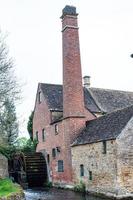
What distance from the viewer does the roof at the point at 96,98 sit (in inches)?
1387

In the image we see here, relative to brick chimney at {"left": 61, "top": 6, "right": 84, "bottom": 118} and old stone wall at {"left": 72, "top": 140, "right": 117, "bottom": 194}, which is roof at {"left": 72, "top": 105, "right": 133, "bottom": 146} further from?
brick chimney at {"left": 61, "top": 6, "right": 84, "bottom": 118}

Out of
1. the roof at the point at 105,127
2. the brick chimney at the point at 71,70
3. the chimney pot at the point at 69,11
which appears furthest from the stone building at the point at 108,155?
the chimney pot at the point at 69,11

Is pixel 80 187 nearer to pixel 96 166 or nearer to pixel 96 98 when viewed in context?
pixel 96 166

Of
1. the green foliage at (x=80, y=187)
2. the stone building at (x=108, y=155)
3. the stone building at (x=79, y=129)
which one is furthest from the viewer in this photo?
the green foliage at (x=80, y=187)

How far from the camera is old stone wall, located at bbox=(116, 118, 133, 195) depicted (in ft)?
76.0

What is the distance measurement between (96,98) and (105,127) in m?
10.6

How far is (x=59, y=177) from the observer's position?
107 feet

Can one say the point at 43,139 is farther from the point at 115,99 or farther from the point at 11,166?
the point at 115,99

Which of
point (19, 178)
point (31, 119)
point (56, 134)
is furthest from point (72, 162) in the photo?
point (31, 119)

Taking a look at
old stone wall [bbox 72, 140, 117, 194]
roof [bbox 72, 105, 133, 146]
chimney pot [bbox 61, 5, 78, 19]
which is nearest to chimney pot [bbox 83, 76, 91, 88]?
chimney pot [bbox 61, 5, 78, 19]

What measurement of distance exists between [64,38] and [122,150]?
1176cm

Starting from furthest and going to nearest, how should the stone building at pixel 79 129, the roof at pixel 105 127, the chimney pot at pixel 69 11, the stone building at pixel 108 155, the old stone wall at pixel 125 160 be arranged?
the chimney pot at pixel 69 11, the roof at pixel 105 127, the stone building at pixel 79 129, the stone building at pixel 108 155, the old stone wall at pixel 125 160

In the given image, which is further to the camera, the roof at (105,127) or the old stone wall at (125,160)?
the roof at (105,127)

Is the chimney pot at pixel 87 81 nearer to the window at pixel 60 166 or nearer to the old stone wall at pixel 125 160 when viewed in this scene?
the window at pixel 60 166
